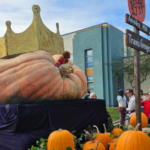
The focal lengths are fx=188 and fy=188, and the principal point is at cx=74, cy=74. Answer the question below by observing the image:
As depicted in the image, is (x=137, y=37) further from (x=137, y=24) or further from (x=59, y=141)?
(x=59, y=141)

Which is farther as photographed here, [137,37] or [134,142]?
[137,37]

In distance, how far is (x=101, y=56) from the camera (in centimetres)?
1513

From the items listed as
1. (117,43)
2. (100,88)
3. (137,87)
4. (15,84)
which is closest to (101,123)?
(137,87)

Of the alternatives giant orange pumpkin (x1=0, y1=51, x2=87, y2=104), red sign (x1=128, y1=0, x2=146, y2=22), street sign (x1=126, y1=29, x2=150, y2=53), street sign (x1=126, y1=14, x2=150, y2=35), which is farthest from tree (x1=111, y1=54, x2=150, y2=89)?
giant orange pumpkin (x1=0, y1=51, x2=87, y2=104)

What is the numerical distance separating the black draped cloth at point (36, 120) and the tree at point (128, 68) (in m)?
11.6

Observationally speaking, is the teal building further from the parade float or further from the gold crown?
the gold crown

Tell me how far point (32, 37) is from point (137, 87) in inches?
83.7

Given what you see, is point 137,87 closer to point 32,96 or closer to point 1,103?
point 32,96

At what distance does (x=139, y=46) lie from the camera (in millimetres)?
3164

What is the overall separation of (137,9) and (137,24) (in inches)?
12.4

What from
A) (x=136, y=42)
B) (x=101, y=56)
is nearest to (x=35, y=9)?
(x=136, y=42)

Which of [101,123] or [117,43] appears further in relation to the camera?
[117,43]

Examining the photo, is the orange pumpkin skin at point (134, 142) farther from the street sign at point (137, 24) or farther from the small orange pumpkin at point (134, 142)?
the street sign at point (137, 24)

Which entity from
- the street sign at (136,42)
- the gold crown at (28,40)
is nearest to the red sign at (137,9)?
the street sign at (136,42)
